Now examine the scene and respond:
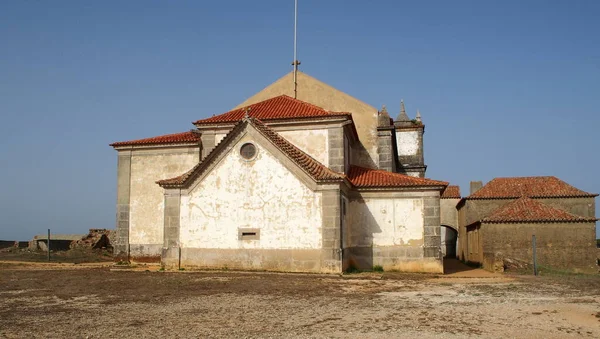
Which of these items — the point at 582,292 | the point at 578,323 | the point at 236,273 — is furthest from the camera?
the point at 236,273

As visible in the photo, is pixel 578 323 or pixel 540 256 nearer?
pixel 578 323

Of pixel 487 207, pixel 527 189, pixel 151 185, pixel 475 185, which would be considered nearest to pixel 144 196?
pixel 151 185

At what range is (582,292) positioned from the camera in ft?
46.0

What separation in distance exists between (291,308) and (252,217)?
410 inches

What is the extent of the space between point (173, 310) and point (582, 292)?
10.9 metres

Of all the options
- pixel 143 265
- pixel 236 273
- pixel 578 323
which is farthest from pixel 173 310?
pixel 143 265

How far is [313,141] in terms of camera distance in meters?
23.3

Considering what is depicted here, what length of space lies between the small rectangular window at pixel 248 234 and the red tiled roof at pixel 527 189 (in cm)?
1996

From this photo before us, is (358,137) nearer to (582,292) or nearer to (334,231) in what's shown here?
(334,231)

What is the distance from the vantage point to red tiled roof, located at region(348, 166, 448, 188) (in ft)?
71.7

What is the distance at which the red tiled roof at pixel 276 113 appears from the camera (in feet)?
76.7

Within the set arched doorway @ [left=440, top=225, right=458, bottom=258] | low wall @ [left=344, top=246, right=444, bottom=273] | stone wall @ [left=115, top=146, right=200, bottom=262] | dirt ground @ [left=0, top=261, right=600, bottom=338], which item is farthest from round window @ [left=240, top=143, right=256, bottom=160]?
arched doorway @ [left=440, top=225, right=458, bottom=258]

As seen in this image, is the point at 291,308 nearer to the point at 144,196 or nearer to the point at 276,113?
the point at 276,113

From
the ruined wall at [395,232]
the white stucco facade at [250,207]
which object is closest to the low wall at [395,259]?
the ruined wall at [395,232]
